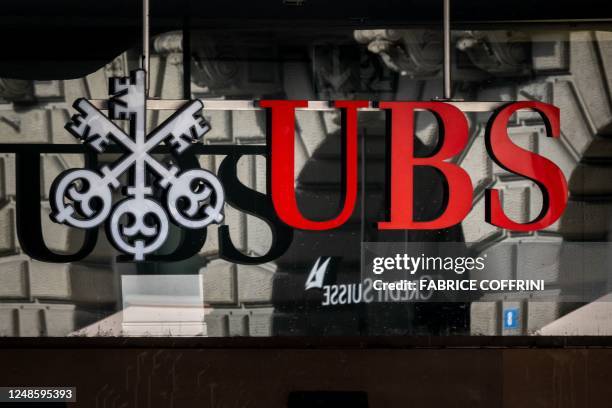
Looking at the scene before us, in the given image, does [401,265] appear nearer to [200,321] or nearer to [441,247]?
[441,247]

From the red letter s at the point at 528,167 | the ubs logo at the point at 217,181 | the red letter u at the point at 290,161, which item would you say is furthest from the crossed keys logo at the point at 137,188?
the red letter s at the point at 528,167

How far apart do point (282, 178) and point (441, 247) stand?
0.98 metres

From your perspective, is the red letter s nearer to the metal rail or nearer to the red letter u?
the metal rail

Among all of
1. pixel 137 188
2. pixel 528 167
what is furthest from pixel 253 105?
pixel 528 167

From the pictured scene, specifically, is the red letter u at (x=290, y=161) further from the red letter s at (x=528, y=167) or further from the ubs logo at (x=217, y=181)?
the red letter s at (x=528, y=167)

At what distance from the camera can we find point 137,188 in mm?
4297

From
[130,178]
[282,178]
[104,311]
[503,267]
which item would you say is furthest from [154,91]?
[503,267]

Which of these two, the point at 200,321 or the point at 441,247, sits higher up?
the point at 441,247

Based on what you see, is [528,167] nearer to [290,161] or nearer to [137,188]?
[290,161]

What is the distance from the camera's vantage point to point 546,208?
4363mm

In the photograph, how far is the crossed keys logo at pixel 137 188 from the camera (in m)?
4.31

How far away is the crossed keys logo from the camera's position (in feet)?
14.1

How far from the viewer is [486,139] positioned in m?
4.36

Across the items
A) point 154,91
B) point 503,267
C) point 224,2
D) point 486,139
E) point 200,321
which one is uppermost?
point 224,2
